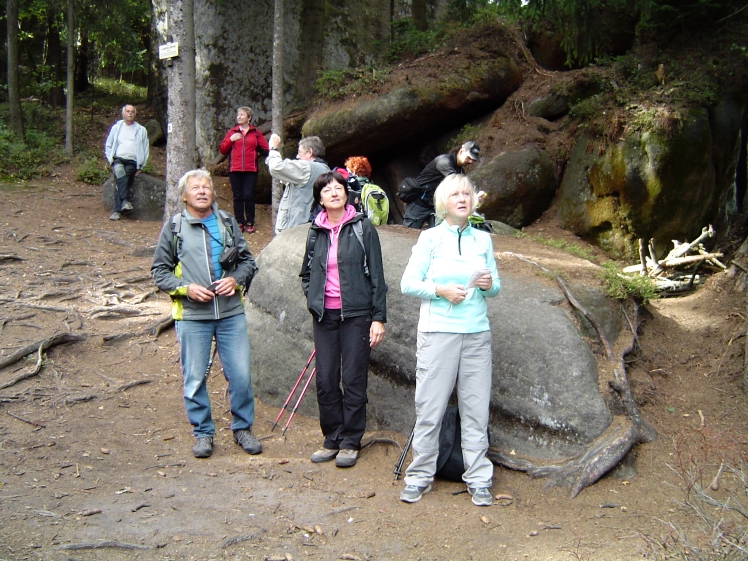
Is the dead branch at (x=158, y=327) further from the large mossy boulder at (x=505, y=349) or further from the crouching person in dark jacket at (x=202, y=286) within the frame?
the crouching person in dark jacket at (x=202, y=286)

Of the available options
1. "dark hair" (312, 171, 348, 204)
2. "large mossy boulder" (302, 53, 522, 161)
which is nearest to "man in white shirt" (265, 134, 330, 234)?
"dark hair" (312, 171, 348, 204)

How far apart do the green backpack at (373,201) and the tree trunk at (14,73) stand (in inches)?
499

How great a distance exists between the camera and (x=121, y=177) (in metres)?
12.3

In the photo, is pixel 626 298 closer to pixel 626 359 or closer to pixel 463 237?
pixel 626 359

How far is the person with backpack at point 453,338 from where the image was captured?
15.0 ft

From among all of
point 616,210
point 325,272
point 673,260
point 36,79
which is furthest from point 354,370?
point 36,79

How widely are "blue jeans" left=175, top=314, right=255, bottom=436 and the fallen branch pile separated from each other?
547cm

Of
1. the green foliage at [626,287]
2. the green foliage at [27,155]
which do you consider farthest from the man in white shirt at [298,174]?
the green foliage at [27,155]

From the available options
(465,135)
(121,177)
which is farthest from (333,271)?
(121,177)

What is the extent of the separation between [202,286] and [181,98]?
522cm

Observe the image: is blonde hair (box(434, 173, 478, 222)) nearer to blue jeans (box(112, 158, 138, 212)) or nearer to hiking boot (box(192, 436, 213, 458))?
hiking boot (box(192, 436, 213, 458))

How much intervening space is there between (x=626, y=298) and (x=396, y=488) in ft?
9.47

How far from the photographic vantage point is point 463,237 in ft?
15.5

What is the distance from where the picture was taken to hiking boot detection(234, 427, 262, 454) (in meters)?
5.48
